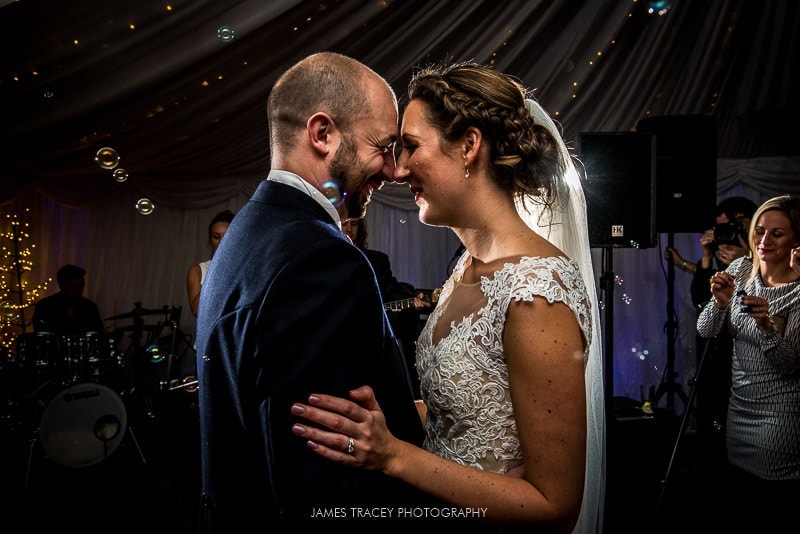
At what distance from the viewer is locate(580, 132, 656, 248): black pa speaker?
154 inches

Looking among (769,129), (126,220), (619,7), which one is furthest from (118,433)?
(769,129)

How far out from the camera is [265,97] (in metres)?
5.12

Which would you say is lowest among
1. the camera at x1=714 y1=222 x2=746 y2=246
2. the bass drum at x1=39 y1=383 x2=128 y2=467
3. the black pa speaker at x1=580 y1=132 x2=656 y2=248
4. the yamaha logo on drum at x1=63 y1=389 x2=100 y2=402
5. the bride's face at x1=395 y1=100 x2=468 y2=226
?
the bass drum at x1=39 y1=383 x2=128 y2=467

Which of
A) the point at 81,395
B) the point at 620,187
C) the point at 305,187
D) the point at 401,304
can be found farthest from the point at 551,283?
the point at 81,395

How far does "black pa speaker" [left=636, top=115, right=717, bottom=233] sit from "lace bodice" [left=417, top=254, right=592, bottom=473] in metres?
3.78

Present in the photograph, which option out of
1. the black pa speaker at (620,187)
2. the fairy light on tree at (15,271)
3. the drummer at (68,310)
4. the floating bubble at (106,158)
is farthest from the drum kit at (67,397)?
the black pa speaker at (620,187)

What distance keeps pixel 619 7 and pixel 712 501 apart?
12.7 feet

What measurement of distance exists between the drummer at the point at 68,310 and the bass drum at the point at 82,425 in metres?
0.86

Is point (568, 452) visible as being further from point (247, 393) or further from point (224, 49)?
point (224, 49)

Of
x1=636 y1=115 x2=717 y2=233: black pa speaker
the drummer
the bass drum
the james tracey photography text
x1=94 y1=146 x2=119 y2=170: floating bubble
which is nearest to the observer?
the james tracey photography text

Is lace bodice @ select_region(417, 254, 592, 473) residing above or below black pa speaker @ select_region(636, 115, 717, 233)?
below

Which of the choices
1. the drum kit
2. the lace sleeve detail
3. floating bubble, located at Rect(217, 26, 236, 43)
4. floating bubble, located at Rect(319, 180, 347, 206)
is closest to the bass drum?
the drum kit

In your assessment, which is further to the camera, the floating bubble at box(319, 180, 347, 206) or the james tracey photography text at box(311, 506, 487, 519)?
the floating bubble at box(319, 180, 347, 206)

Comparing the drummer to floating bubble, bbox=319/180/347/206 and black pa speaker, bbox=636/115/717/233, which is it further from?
black pa speaker, bbox=636/115/717/233
